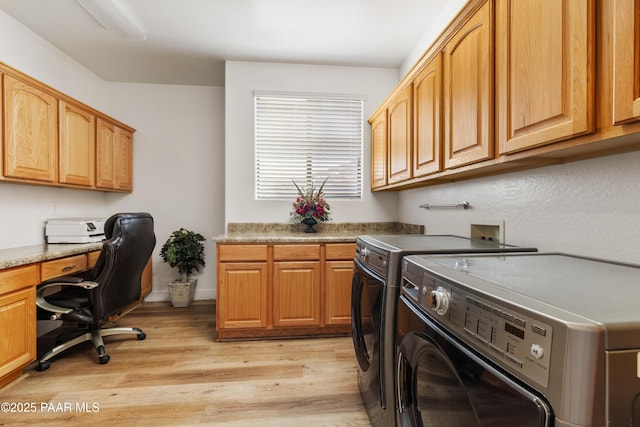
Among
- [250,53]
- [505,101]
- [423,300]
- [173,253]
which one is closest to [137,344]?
[173,253]

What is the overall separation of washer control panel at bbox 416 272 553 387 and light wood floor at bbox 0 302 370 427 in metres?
1.16

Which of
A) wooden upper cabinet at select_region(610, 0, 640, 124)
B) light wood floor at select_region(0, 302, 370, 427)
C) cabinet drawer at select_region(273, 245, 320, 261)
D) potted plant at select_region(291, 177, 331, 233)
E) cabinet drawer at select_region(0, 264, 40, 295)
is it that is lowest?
light wood floor at select_region(0, 302, 370, 427)

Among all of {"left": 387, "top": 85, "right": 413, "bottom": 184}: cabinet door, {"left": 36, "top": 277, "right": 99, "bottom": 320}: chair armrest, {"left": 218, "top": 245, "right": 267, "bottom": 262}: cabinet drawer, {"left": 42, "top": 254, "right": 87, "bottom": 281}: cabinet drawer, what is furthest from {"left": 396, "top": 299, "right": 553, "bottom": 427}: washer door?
{"left": 42, "top": 254, "right": 87, "bottom": 281}: cabinet drawer

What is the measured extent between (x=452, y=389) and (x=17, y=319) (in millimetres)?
2478

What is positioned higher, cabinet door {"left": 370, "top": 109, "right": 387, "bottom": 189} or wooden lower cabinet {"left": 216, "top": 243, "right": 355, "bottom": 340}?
cabinet door {"left": 370, "top": 109, "right": 387, "bottom": 189}

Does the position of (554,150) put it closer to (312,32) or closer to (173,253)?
(312,32)

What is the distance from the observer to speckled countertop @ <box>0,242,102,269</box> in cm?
181

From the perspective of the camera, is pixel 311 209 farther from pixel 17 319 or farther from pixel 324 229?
pixel 17 319

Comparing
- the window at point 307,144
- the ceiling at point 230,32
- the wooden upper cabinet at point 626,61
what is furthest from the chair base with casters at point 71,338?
the wooden upper cabinet at point 626,61

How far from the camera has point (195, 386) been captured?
73.5 inches

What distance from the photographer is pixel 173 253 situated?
10.7ft

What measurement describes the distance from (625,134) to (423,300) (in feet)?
2.41

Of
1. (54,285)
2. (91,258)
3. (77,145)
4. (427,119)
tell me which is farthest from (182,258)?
(427,119)

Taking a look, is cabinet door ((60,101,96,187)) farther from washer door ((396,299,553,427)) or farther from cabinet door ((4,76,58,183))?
washer door ((396,299,553,427))
